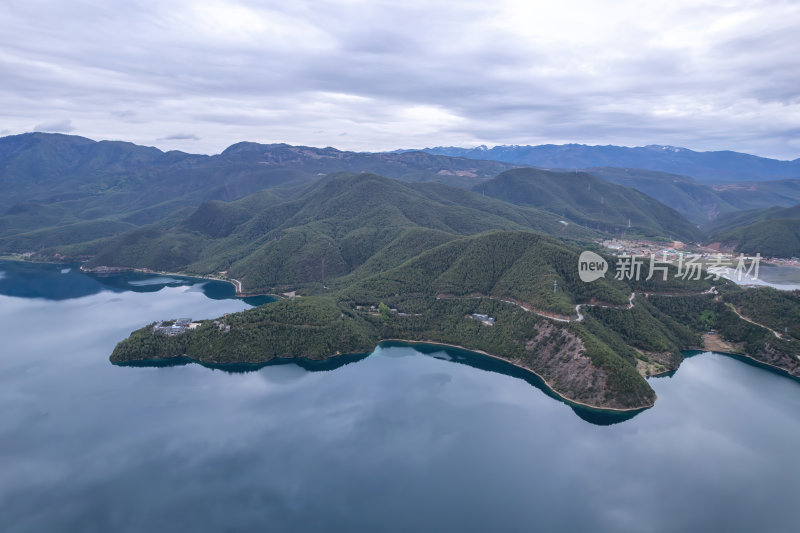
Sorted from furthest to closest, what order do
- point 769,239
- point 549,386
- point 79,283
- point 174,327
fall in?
point 769,239 < point 79,283 < point 174,327 < point 549,386

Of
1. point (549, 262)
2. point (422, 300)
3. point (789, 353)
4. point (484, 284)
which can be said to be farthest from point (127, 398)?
point (789, 353)

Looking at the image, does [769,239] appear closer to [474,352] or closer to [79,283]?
[474,352]

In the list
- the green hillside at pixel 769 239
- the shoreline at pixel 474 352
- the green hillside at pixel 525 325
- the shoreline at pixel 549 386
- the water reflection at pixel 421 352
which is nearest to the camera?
the shoreline at pixel 549 386

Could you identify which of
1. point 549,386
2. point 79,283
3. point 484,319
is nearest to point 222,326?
point 484,319

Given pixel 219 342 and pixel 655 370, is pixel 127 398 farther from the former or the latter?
pixel 655 370

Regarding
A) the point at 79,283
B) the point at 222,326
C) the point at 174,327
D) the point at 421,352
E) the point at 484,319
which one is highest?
the point at 484,319

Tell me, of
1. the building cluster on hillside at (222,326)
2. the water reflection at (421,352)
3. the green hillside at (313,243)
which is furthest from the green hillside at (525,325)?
the green hillside at (313,243)

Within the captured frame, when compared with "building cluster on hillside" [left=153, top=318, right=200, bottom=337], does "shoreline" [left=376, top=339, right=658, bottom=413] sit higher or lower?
lower

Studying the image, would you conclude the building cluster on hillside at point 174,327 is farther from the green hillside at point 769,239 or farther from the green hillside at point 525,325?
the green hillside at point 769,239

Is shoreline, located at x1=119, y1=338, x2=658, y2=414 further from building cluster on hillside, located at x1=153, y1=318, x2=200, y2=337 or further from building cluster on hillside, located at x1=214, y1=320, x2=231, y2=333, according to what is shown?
building cluster on hillside, located at x1=214, y1=320, x2=231, y2=333

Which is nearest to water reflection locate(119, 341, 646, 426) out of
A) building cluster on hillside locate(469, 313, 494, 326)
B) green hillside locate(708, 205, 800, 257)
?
building cluster on hillside locate(469, 313, 494, 326)

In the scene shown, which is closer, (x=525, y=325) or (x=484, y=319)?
(x=525, y=325)
